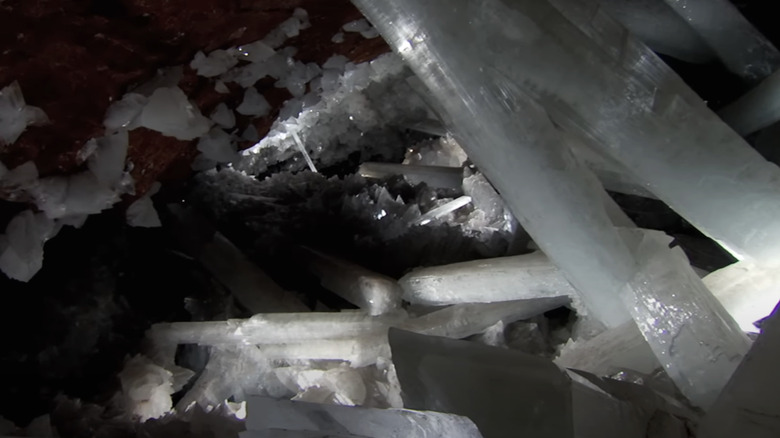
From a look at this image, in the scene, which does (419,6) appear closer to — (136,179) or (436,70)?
(436,70)

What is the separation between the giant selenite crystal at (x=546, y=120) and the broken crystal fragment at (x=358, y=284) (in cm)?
47

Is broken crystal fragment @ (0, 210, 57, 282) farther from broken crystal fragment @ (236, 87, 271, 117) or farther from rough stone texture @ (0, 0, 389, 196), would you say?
broken crystal fragment @ (236, 87, 271, 117)

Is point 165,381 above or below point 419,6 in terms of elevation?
below

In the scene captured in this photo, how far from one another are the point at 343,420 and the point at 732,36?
1.63 meters

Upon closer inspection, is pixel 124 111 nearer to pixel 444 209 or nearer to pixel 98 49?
pixel 98 49

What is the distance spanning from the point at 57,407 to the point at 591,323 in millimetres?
1257

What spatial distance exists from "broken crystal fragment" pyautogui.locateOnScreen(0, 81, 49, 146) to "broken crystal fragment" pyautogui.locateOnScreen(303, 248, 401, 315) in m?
0.87

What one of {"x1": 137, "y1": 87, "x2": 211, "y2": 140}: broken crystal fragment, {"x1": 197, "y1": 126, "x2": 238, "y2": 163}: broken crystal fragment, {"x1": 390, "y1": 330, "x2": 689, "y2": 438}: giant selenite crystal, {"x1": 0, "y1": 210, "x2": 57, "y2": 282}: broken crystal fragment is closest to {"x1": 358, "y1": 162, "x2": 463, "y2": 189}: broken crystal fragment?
{"x1": 197, "y1": 126, "x2": 238, "y2": 163}: broken crystal fragment

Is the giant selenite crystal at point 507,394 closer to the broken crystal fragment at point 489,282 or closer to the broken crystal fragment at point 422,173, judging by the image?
the broken crystal fragment at point 489,282

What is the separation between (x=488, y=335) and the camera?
159cm

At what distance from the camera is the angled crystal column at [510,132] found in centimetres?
119

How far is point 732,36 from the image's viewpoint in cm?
176

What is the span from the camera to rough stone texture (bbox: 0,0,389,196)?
107 centimetres

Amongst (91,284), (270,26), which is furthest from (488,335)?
(91,284)
